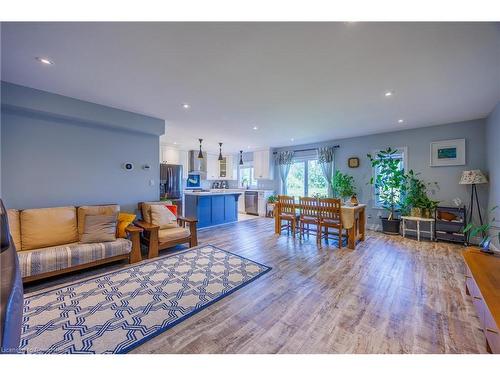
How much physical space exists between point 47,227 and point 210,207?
3.16 meters

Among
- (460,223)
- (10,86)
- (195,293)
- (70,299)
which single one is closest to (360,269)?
(195,293)

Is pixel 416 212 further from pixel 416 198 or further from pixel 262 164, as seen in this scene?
pixel 262 164

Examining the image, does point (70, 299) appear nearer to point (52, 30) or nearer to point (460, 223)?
point (52, 30)

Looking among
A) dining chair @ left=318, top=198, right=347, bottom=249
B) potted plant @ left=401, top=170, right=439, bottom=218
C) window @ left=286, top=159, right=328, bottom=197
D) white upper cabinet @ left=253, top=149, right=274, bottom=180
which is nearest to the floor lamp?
potted plant @ left=401, top=170, right=439, bottom=218

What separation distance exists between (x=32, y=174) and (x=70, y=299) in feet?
6.68

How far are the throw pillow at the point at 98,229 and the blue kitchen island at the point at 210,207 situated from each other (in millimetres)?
2224

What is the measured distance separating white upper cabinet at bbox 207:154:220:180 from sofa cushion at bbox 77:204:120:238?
467cm

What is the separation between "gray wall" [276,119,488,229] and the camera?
391 cm

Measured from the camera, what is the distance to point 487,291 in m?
1.49

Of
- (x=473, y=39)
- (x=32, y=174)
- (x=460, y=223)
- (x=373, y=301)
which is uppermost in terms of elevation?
(x=473, y=39)

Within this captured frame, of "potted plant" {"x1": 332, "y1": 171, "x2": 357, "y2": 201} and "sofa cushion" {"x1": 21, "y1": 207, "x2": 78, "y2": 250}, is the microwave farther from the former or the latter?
"potted plant" {"x1": 332, "y1": 171, "x2": 357, "y2": 201}

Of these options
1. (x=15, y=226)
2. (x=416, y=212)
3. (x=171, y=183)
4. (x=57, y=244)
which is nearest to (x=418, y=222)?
(x=416, y=212)
